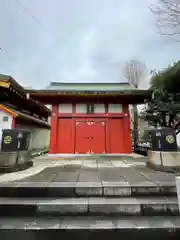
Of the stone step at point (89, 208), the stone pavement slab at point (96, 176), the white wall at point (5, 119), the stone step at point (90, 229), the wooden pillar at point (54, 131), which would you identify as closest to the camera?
the stone step at point (90, 229)

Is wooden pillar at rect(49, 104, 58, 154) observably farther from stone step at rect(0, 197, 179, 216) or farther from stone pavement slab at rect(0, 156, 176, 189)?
stone step at rect(0, 197, 179, 216)

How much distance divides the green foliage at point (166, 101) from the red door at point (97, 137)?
10.4 feet

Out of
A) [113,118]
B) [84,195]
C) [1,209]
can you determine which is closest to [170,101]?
[113,118]

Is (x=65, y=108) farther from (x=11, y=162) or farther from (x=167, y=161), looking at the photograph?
(x=167, y=161)

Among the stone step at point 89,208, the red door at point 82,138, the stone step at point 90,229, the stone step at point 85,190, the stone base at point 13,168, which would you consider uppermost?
the red door at point 82,138

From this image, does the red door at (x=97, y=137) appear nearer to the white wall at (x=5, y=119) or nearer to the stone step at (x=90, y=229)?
the white wall at (x=5, y=119)

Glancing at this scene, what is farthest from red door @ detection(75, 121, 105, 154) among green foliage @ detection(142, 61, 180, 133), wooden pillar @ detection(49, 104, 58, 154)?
green foliage @ detection(142, 61, 180, 133)

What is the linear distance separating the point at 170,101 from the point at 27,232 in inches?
353

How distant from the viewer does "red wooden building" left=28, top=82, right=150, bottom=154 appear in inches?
311

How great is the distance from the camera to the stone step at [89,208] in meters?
2.44

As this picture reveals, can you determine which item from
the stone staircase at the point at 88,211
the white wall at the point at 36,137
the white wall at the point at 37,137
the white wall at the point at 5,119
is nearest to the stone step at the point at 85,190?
the stone staircase at the point at 88,211

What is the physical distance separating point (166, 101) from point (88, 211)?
8.05 m

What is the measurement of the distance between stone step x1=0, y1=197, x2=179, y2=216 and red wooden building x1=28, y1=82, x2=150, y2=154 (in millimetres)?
5305

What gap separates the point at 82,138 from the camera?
26.3 ft
